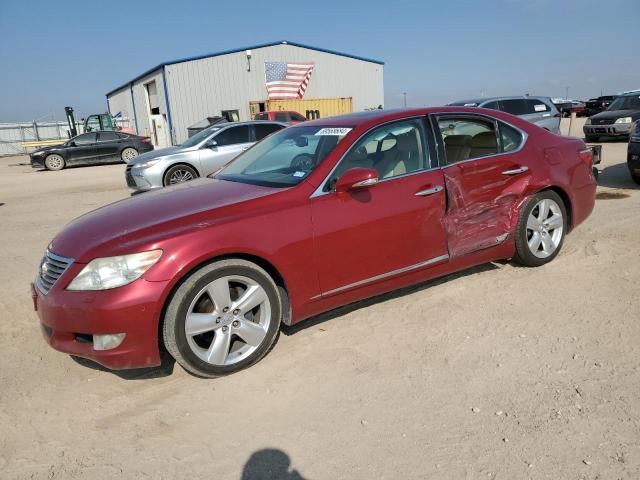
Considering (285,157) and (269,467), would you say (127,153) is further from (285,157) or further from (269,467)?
(269,467)

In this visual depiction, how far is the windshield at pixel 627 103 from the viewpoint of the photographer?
16938 millimetres

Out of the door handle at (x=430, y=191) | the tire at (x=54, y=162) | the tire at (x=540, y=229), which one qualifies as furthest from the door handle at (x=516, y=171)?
the tire at (x=54, y=162)

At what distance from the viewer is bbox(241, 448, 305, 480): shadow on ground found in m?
2.35

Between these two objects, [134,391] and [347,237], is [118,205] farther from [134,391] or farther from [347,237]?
[347,237]

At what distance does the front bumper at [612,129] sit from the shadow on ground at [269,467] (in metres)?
17.2

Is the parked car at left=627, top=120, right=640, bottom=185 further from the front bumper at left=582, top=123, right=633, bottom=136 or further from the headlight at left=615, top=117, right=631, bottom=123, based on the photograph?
the headlight at left=615, top=117, right=631, bottom=123

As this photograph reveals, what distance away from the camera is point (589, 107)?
1596 inches

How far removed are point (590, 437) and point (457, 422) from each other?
2.04 ft

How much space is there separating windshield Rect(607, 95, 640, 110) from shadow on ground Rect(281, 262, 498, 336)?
15526 mm

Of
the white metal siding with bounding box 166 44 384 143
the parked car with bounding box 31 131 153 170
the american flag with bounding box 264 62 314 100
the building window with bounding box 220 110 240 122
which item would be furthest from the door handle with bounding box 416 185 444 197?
the american flag with bounding box 264 62 314 100

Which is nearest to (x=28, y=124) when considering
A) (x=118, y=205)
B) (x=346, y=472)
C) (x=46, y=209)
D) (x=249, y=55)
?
(x=249, y=55)

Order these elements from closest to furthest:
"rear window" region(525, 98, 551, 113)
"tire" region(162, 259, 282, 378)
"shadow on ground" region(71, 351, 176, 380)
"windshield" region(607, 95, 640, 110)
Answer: "tire" region(162, 259, 282, 378), "shadow on ground" region(71, 351, 176, 380), "rear window" region(525, 98, 551, 113), "windshield" region(607, 95, 640, 110)

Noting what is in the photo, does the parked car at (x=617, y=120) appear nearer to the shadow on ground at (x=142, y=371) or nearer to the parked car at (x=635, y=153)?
the parked car at (x=635, y=153)

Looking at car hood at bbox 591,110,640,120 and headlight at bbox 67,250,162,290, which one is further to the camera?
car hood at bbox 591,110,640,120
